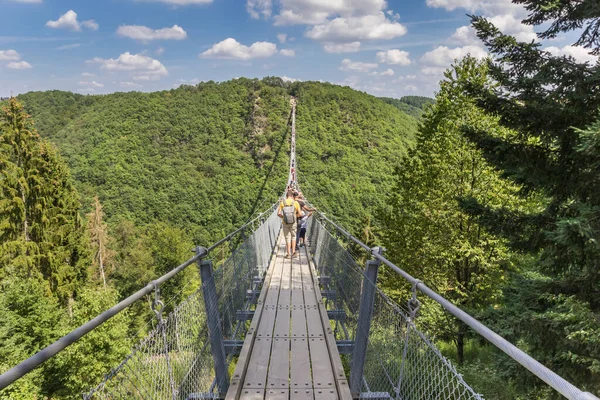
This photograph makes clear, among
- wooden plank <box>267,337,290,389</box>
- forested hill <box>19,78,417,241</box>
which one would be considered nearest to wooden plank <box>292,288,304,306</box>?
wooden plank <box>267,337,290,389</box>

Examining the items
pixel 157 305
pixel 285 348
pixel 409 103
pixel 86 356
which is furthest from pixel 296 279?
pixel 409 103

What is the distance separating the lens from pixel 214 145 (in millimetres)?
78500

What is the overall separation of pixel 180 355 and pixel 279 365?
3.64ft

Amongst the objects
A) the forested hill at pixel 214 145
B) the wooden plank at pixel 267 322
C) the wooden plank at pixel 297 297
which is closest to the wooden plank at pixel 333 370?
the wooden plank at pixel 267 322

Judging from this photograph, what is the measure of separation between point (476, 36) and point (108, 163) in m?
65.6

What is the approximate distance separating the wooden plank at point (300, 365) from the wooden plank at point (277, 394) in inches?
3.4

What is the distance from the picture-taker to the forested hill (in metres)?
53.7

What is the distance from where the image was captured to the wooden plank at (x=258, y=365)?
275 centimetres

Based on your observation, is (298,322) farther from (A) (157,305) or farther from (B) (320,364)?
(A) (157,305)

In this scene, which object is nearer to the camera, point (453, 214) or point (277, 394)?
point (277, 394)

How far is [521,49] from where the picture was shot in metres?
5.16

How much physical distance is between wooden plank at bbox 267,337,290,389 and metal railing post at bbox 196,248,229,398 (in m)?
0.34

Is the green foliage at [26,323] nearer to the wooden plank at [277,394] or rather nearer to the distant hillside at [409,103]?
the wooden plank at [277,394]

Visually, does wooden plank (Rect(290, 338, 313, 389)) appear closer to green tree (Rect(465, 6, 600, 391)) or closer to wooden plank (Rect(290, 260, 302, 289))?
wooden plank (Rect(290, 260, 302, 289))
